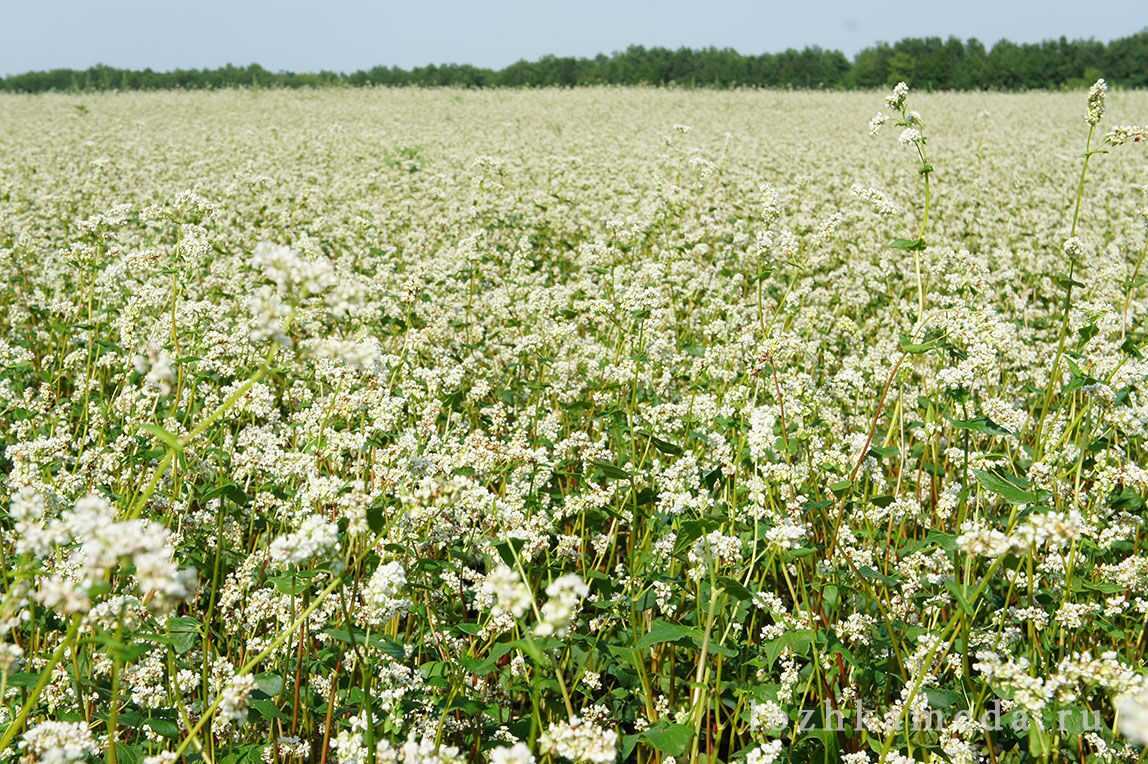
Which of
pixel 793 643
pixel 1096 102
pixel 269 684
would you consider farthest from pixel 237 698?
pixel 1096 102

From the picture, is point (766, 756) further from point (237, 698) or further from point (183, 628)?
point (183, 628)

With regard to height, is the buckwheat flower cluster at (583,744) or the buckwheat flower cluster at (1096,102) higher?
the buckwheat flower cluster at (1096,102)

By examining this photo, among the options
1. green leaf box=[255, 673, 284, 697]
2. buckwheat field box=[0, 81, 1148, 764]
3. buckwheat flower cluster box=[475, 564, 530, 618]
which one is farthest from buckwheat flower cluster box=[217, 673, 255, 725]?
buckwheat flower cluster box=[475, 564, 530, 618]

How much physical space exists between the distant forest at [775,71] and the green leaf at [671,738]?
39246 millimetres

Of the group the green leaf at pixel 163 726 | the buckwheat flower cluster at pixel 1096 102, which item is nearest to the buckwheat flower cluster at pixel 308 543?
the green leaf at pixel 163 726

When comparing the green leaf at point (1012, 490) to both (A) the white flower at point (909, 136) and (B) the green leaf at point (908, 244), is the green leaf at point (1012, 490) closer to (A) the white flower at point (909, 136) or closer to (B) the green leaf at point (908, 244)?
(B) the green leaf at point (908, 244)

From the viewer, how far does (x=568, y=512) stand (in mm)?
3482

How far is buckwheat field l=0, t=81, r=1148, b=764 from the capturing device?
2172 mm

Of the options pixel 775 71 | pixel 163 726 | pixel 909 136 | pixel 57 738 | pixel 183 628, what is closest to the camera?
pixel 57 738

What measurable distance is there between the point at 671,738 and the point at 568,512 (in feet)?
4.63

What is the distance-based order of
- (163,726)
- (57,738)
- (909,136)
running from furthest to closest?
(909,136), (163,726), (57,738)

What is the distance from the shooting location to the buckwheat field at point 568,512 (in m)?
2.17

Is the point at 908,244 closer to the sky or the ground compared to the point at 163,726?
closer to the sky

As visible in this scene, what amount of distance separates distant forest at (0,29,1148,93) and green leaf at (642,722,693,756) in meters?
39.2
